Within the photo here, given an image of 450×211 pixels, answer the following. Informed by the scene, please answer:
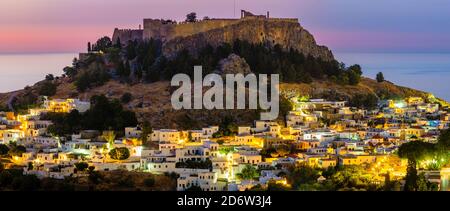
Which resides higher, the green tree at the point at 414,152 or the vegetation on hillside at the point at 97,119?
the vegetation on hillside at the point at 97,119

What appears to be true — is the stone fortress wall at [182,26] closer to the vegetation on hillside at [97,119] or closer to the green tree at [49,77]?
the green tree at [49,77]

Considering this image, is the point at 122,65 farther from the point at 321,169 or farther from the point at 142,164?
the point at 321,169

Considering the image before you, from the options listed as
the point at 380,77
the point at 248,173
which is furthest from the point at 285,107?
the point at 380,77

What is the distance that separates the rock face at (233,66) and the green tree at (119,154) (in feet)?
30.7

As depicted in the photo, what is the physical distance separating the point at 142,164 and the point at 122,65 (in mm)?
11818

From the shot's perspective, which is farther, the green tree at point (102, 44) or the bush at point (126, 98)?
the green tree at point (102, 44)

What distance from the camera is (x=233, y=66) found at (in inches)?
1280

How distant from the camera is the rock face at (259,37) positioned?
3441 cm

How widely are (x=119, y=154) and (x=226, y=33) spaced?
12.9 metres

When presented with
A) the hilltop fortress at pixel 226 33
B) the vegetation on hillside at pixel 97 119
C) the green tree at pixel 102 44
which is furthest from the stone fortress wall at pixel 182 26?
the vegetation on hillside at pixel 97 119

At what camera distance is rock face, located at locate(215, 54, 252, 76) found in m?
32.2

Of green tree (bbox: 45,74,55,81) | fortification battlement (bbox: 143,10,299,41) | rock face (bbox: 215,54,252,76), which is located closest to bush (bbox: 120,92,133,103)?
rock face (bbox: 215,54,252,76)

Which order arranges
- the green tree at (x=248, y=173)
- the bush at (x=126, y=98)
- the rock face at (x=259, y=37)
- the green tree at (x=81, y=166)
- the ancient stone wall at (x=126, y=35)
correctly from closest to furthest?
the green tree at (x=248, y=173), the green tree at (x=81, y=166), the bush at (x=126, y=98), the rock face at (x=259, y=37), the ancient stone wall at (x=126, y=35)
